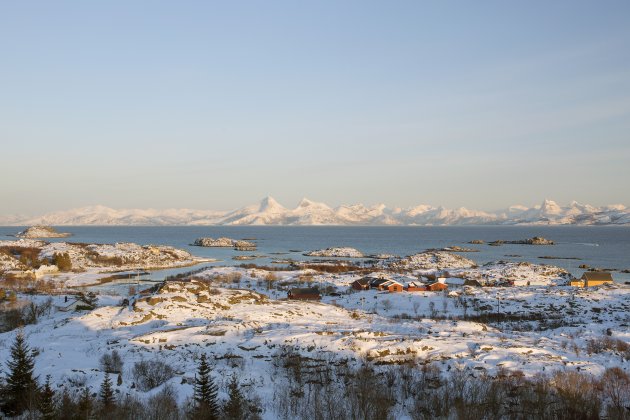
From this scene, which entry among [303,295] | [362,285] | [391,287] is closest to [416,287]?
[391,287]

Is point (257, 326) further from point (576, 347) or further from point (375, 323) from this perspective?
point (576, 347)

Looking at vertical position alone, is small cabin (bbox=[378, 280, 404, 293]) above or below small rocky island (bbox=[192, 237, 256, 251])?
above

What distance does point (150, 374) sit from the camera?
52.1ft

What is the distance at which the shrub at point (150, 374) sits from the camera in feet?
50.0

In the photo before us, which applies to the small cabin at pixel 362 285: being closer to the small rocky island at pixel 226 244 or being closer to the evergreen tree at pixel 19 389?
the evergreen tree at pixel 19 389

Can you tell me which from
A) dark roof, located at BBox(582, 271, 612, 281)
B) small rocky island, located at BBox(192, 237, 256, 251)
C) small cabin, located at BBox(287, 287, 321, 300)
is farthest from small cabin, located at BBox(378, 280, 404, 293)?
small rocky island, located at BBox(192, 237, 256, 251)

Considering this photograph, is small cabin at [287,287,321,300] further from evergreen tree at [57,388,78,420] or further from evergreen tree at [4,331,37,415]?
evergreen tree at [57,388,78,420]

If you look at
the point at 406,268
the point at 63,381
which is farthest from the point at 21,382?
the point at 406,268

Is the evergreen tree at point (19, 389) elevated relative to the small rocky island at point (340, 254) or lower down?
elevated

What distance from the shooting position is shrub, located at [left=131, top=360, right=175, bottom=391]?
1523 cm

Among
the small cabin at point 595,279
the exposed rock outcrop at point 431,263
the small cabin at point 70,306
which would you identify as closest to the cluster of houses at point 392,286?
the small cabin at point 595,279

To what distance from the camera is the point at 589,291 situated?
49.8 m

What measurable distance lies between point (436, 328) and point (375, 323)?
13.7ft

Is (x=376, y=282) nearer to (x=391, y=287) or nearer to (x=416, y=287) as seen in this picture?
(x=391, y=287)
